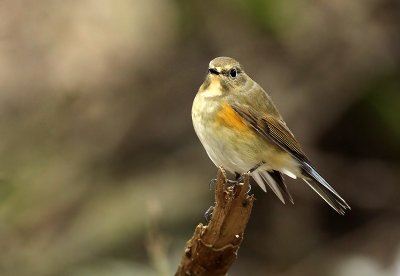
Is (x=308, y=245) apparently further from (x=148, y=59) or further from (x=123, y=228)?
(x=148, y=59)

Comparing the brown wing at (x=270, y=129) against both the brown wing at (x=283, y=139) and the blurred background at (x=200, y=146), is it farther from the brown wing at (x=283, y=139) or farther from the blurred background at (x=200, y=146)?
the blurred background at (x=200, y=146)

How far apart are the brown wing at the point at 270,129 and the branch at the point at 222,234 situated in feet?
2.96

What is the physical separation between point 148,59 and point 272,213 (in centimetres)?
178

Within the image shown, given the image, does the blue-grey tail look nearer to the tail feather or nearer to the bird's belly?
the tail feather

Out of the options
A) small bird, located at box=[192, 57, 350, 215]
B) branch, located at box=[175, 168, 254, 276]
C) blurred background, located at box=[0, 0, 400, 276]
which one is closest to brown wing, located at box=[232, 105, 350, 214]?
small bird, located at box=[192, 57, 350, 215]

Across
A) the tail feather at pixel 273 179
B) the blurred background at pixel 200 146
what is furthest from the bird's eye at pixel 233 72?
the blurred background at pixel 200 146

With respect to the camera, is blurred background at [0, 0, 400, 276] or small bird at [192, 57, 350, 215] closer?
small bird at [192, 57, 350, 215]

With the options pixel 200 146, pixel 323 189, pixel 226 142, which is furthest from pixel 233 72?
pixel 200 146

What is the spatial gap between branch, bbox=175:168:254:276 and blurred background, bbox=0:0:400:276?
305cm

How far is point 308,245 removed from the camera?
8.27m

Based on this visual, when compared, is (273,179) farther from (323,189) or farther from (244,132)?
(244,132)

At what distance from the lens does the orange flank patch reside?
501 centimetres

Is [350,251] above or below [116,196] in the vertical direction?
below

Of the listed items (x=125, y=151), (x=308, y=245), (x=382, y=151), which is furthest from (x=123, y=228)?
(x=382, y=151)
